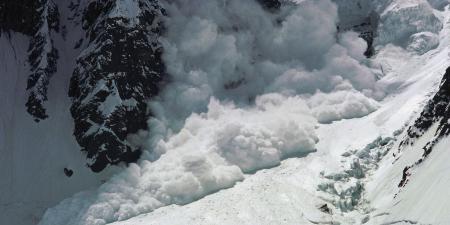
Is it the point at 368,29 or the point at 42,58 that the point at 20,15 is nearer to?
the point at 42,58

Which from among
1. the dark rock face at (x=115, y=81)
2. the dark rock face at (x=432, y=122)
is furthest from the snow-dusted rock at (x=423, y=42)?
the dark rock face at (x=115, y=81)

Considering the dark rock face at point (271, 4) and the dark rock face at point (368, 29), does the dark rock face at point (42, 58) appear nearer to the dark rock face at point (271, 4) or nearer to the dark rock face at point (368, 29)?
the dark rock face at point (271, 4)

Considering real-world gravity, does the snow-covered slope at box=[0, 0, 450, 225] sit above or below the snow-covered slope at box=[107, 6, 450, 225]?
above

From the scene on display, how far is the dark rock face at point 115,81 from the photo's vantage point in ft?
398

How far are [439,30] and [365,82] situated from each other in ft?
49.6

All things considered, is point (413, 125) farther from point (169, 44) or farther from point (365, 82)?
point (169, 44)

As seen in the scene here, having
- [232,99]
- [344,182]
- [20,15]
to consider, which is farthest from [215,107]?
[20,15]

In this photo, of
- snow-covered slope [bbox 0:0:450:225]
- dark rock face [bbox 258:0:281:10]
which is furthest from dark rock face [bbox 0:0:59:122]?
dark rock face [bbox 258:0:281:10]

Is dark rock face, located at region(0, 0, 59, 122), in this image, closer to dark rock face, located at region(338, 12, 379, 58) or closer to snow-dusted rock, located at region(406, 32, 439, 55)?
dark rock face, located at region(338, 12, 379, 58)

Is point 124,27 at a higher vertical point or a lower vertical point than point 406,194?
higher

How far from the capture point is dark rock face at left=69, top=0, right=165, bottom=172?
398 ft

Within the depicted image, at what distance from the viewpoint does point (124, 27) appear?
128 m

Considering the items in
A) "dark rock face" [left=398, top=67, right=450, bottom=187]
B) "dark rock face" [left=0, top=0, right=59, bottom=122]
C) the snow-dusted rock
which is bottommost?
"dark rock face" [left=398, top=67, right=450, bottom=187]

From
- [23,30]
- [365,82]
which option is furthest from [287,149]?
[23,30]
